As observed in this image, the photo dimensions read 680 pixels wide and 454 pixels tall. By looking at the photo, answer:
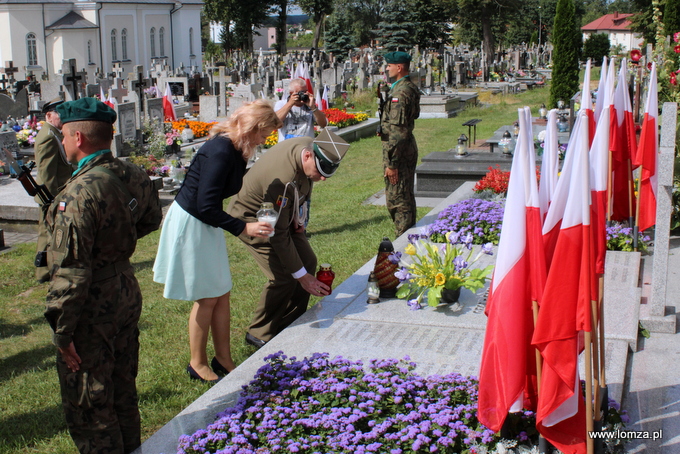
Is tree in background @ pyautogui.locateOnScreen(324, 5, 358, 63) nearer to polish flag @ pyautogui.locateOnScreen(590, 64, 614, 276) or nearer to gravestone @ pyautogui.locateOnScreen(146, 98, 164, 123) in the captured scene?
gravestone @ pyautogui.locateOnScreen(146, 98, 164, 123)

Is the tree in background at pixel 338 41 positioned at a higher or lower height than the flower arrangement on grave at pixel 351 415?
higher

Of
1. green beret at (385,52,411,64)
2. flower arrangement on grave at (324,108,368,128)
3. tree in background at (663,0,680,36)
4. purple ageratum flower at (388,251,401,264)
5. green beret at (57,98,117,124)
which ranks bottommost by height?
purple ageratum flower at (388,251,401,264)

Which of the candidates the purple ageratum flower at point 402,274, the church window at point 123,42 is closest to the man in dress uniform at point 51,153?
the purple ageratum flower at point 402,274

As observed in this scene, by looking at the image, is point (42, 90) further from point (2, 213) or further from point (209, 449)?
point (209, 449)

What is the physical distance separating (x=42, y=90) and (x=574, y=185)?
18997 millimetres

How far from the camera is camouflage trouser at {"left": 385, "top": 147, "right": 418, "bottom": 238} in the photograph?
287 inches

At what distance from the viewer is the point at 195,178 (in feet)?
13.7

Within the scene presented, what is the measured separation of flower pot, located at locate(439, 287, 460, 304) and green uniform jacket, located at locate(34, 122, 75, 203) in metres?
3.42

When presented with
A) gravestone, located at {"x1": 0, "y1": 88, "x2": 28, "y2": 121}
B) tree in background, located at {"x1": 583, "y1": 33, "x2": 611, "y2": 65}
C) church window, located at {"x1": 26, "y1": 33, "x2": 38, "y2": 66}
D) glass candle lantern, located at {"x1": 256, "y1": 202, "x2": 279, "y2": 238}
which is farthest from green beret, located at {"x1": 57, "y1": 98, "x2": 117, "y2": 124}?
tree in background, located at {"x1": 583, "y1": 33, "x2": 611, "y2": 65}

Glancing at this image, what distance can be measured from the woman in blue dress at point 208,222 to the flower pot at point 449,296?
1.54 meters

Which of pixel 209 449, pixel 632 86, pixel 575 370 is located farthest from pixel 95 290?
pixel 632 86

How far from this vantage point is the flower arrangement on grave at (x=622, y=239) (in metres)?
6.43

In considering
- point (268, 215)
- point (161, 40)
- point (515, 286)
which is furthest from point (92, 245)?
point (161, 40)

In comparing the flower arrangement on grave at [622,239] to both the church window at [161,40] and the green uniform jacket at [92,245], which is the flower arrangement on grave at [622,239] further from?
the church window at [161,40]
